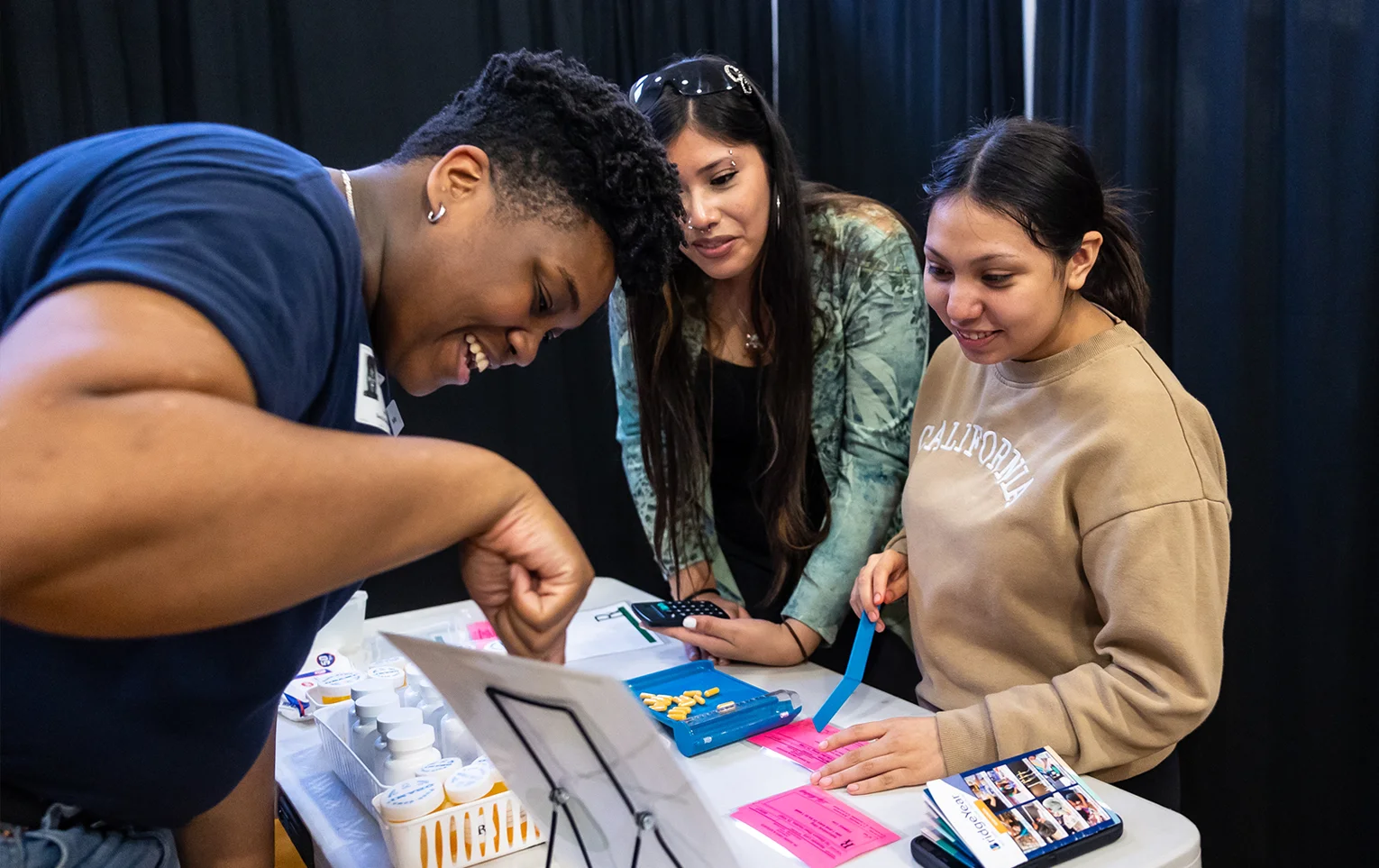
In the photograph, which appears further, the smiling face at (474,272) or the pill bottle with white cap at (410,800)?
the pill bottle with white cap at (410,800)

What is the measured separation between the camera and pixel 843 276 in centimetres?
159

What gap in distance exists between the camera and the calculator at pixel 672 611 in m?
1.49

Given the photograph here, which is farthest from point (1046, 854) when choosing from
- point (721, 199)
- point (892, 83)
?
point (892, 83)

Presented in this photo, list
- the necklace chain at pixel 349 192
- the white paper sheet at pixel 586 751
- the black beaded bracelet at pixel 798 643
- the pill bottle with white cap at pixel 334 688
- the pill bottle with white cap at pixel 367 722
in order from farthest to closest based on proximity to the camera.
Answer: the black beaded bracelet at pixel 798 643 → the pill bottle with white cap at pixel 334 688 → the pill bottle with white cap at pixel 367 722 → the necklace chain at pixel 349 192 → the white paper sheet at pixel 586 751

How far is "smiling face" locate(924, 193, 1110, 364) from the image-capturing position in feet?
3.93

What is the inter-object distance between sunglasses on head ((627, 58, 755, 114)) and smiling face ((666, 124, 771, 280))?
6cm

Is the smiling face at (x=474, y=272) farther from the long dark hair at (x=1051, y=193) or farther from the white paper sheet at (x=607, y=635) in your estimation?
the white paper sheet at (x=607, y=635)

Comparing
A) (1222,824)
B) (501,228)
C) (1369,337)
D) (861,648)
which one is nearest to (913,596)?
(861,648)

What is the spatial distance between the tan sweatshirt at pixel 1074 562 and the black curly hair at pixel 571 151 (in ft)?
1.90

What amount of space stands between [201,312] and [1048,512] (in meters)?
0.93

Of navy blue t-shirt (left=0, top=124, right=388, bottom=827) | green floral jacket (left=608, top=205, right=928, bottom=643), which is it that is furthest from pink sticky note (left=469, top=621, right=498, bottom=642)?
navy blue t-shirt (left=0, top=124, right=388, bottom=827)

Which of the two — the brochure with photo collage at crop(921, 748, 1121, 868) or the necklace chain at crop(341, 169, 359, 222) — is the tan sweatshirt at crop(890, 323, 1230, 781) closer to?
the brochure with photo collage at crop(921, 748, 1121, 868)

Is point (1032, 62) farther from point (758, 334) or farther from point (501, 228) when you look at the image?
point (501, 228)

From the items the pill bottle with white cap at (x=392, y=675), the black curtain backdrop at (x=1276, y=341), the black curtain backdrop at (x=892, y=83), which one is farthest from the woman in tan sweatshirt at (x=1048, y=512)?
the black curtain backdrop at (x=892, y=83)
